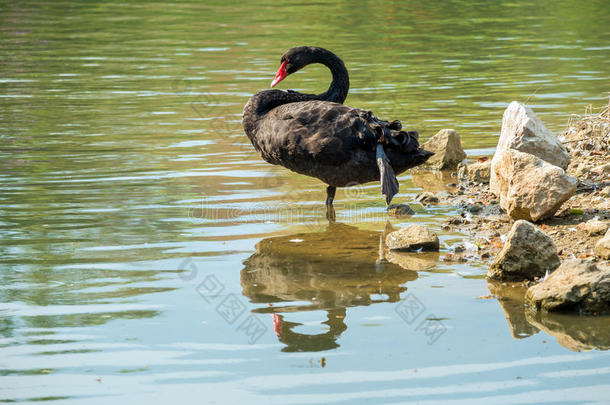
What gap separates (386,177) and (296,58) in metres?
2.28

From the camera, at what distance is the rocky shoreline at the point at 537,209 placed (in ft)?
16.2

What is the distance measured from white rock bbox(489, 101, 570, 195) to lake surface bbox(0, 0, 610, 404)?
965 millimetres

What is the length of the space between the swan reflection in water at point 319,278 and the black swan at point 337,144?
0.53m

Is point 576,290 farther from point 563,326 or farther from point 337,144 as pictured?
point 337,144

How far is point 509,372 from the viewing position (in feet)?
13.8

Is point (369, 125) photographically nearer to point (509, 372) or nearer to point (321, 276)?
point (321, 276)

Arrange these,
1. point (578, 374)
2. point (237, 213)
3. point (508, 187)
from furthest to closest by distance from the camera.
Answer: point (237, 213), point (508, 187), point (578, 374)

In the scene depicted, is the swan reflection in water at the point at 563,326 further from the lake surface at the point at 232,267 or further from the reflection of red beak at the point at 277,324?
the reflection of red beak at the point at 277,324

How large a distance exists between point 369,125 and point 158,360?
10.7 feet

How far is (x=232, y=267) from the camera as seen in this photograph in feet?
19.9

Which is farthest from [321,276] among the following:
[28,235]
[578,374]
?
[28,235]

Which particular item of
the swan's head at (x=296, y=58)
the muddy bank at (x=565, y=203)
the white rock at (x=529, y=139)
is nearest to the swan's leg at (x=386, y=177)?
the muddy bank at (x=565, y=203)

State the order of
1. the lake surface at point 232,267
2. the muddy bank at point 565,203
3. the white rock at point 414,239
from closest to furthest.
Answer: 1. the lake surface at point 232,267
2. the muddy bank at point 565,203
3. the white rock at point 414,239

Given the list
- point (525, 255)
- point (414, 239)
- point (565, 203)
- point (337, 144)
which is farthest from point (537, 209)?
point (337, 144)
